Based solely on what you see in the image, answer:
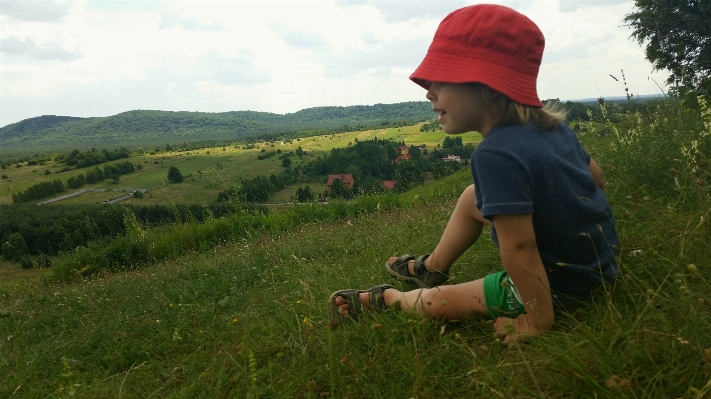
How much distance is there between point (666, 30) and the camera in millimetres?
12117

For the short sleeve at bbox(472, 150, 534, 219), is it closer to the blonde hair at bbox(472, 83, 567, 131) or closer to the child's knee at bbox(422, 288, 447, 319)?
the blonde hair at bbox(472, 83, 567, 131)

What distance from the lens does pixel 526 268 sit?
1522 millimetres

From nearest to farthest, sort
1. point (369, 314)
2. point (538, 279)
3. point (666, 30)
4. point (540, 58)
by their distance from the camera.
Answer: point (538, 279), point (540, 58), point (369, 314), point (666, 30)

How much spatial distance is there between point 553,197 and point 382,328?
810 mm

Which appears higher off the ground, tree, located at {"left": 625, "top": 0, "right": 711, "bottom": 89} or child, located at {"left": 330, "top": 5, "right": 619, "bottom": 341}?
tree, located at {"left": 625, "top": 0, "right": 711, "bottom": 89}

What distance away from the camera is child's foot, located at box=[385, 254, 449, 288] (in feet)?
7.62

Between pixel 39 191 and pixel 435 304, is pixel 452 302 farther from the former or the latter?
pixel 39 191

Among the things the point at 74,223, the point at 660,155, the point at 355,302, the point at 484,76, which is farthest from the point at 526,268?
the point at 74,223

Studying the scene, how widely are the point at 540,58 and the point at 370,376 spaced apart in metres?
1.27

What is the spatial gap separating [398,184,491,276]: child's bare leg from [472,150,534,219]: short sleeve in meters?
0.48

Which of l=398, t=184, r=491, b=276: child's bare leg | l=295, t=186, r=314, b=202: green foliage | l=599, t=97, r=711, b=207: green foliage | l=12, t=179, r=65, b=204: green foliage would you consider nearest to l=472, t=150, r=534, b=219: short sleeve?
l=398, t=184, r=491, b=276: child's bare leg

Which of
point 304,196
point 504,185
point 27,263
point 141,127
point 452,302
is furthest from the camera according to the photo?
point 141,127

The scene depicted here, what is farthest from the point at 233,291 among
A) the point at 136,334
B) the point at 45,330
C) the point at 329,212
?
the point at 329,212

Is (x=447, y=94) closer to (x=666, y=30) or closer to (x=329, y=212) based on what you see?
(x=329, y=212)
